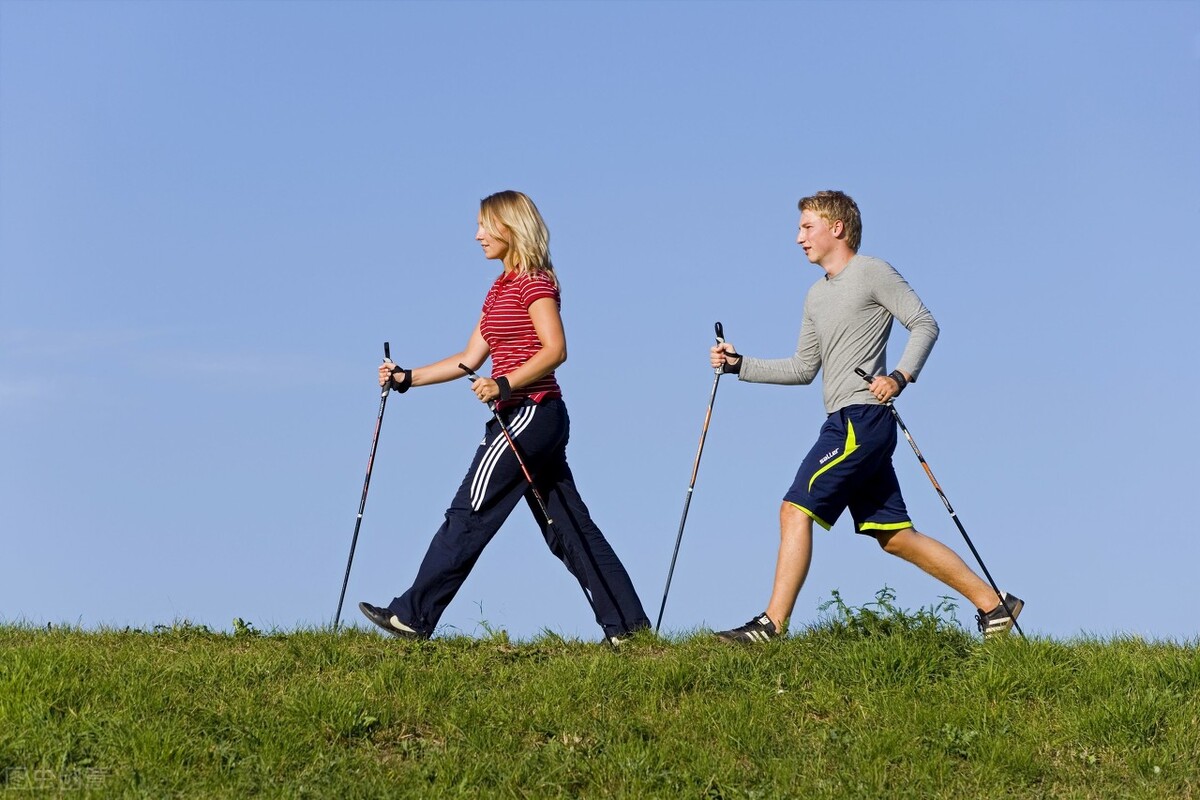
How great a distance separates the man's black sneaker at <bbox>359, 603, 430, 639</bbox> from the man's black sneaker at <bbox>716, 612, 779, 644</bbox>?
2.10 metres

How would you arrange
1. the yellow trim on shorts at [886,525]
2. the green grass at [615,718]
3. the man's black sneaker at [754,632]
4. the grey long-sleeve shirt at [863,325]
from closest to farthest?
the green grass at [615,718] < the man's black sneaker at [754,632] < the grey long-sleeve shirt at [863,325] < the yellow trim on shorts at [886,525]

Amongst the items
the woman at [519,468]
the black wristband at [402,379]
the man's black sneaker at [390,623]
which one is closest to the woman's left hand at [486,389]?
the woman at [519,468]

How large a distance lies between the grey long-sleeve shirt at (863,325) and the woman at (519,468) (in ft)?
6.04

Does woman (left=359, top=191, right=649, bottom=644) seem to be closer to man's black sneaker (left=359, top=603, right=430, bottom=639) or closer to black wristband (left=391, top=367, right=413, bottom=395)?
man's black sneaker (left=359, top=603, right=430, bottom=639)

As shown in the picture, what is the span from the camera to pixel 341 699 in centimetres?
800

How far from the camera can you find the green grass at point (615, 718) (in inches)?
291

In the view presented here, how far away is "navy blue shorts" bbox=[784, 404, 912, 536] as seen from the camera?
30.6 feet

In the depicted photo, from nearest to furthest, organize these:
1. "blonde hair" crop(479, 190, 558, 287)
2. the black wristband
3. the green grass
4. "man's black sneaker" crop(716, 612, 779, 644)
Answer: the green grass
"man's black sneaker" crop(716, 612, 779, 644)
"blonde hair" crop(479, 190, 558, 287)
the black wristband

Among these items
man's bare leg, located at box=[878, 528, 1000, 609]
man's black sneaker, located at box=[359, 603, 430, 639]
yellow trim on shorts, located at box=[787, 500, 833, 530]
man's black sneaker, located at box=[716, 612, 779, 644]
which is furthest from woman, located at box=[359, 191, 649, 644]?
man's bare leg, located at box=[878, 528, 1000, 609]

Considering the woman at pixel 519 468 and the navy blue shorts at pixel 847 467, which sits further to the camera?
the woman at pixel 519 468

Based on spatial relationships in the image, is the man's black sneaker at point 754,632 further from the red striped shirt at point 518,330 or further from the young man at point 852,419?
the red striped shirt at point 518,330

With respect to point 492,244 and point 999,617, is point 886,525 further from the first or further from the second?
point 492,244

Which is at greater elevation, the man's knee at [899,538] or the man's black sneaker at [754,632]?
the man's knee at [899,538]

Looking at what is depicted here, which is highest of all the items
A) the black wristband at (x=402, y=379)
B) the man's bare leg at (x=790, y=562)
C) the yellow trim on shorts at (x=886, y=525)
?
the black wristband at (x=402, y=379)
